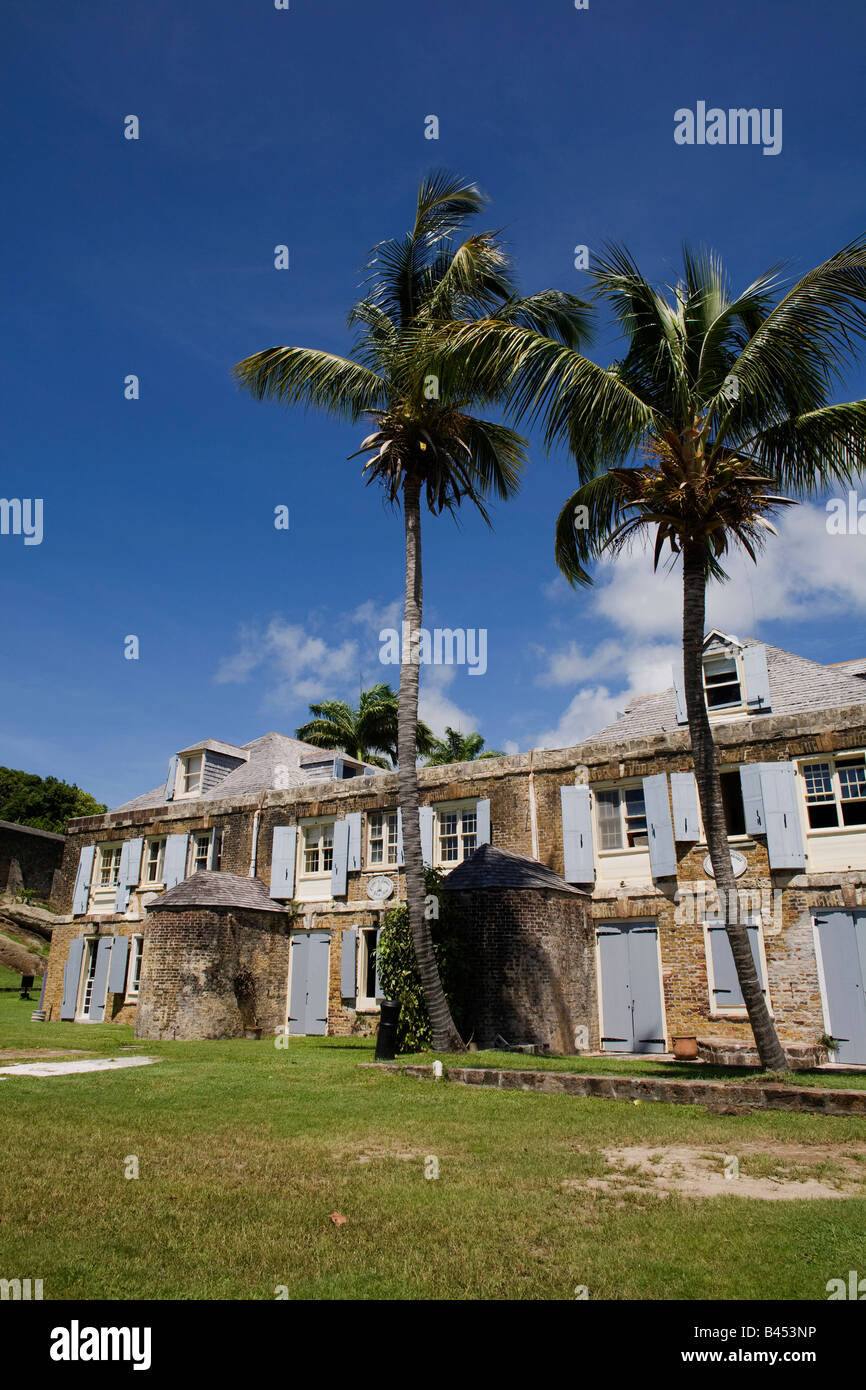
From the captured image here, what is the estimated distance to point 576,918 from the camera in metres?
18.0

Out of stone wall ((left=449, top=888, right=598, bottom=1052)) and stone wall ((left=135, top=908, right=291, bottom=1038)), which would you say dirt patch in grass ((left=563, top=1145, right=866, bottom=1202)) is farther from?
stone wall ((left=135, top=908, right=291, bottom=1038))

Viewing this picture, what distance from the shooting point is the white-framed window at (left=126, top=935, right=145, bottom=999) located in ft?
81.1

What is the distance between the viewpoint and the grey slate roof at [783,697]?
17875 millimetres

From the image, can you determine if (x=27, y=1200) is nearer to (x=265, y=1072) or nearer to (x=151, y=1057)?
(x=265, y=1072)

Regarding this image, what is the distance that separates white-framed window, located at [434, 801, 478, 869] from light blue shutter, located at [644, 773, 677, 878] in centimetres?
421

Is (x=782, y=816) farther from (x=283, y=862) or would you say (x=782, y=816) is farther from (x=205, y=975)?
(x=205, y=975)

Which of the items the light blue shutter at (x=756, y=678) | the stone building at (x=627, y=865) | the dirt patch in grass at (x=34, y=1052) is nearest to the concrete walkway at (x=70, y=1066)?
the dirt patch in grass at (x=34, y=1052)

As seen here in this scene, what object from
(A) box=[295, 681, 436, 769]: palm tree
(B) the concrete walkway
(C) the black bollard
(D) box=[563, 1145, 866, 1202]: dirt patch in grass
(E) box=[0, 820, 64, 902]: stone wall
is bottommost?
(D) box=[563, 1145, 866, 1202]: dirt patch in grass

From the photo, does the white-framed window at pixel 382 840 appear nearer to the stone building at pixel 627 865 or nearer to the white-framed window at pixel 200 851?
the stone building at pixel 627 865

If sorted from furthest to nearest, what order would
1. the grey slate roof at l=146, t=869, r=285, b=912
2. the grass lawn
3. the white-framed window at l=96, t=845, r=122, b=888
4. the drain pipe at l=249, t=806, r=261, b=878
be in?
the white-framed window at l=96, t=845, r=122, b=888 → the drain pipe at l=249, t=806, r=261, b=878 → the grey slate roof at l=146, t=869, r=285, b=912 → the grass lawn

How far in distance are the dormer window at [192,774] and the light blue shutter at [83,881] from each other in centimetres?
336

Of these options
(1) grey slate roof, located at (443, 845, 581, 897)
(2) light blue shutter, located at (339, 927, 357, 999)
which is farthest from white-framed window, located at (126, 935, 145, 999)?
(1) grey slate roof, located at (443, 845, 581, 897)

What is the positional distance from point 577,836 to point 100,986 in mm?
14821

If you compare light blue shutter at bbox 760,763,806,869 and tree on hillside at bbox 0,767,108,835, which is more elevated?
tree on hillside at bbox 0,767,108,835
